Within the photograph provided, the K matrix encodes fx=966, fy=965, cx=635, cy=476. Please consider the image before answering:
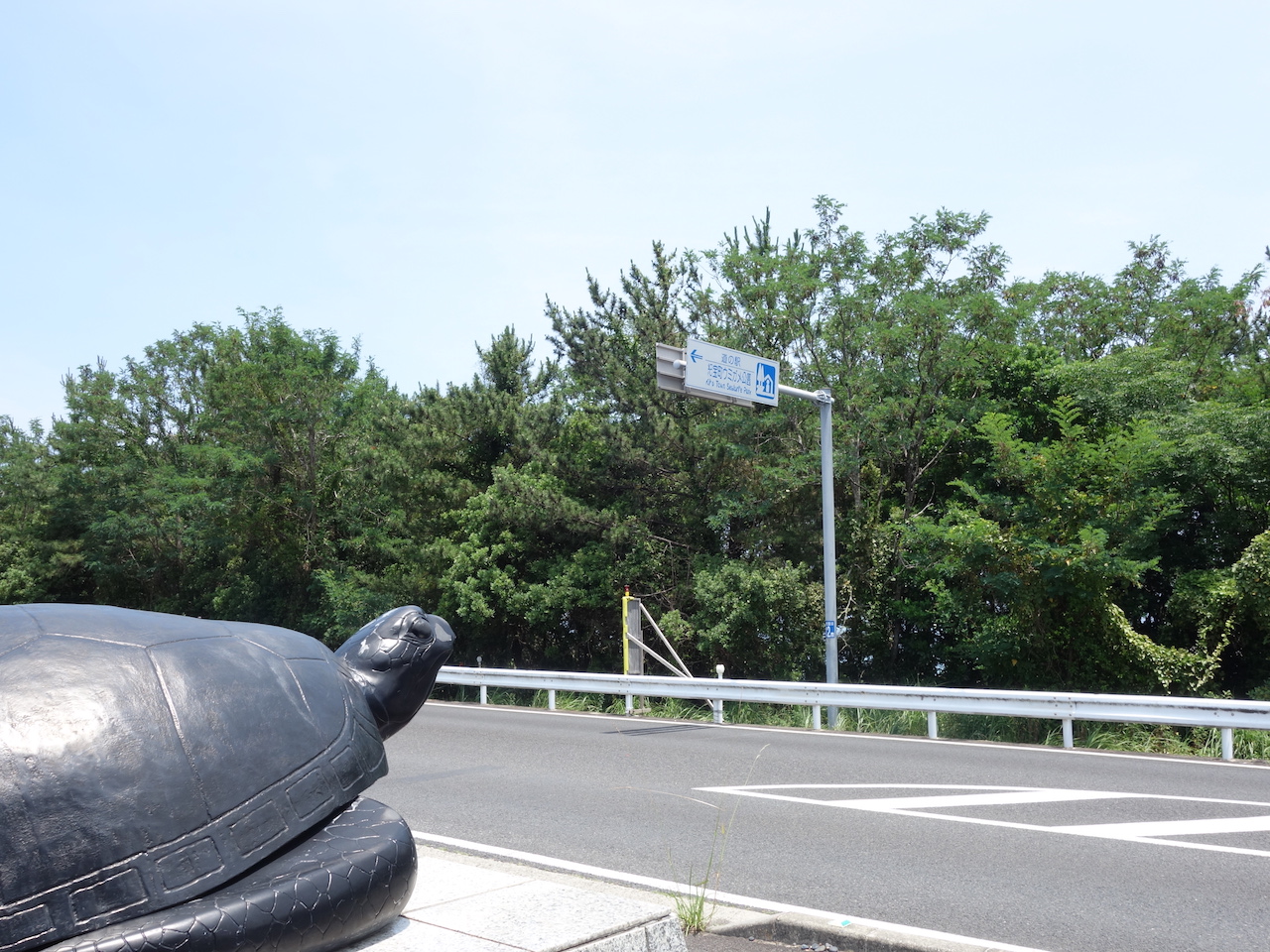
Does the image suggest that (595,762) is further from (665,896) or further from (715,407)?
(715,407)

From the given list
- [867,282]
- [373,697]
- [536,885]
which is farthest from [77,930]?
[867,282]

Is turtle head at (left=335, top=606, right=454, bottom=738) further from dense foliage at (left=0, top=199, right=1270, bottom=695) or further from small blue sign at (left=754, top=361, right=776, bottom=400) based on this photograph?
dense foliage at (left=0, top=199, right=1270, bottom=695)

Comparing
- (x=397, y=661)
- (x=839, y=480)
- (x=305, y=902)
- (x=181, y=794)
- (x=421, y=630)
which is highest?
(x=839, y=480)

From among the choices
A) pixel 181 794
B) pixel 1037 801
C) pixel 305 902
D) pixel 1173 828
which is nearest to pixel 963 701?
pixel 1037 801

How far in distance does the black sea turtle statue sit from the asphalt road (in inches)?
117

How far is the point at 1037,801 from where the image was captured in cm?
750

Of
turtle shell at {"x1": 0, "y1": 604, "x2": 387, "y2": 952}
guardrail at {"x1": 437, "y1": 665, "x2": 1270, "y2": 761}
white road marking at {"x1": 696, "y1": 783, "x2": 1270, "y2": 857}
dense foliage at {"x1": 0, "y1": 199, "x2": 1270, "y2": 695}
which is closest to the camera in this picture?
turtle shell at {"x1": 0, "y1": 604, "x2": 387, "y2": 952}

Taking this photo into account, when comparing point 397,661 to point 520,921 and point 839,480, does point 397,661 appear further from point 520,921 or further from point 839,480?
point 839,480

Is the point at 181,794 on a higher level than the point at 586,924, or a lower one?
higher

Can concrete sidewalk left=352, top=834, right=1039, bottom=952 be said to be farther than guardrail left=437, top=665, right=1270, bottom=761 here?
No

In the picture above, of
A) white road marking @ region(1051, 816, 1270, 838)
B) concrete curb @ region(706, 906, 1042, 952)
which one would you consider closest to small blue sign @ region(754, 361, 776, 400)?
white road marking @ region(1051, 816, 1270, 838)

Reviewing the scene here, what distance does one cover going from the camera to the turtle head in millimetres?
3557

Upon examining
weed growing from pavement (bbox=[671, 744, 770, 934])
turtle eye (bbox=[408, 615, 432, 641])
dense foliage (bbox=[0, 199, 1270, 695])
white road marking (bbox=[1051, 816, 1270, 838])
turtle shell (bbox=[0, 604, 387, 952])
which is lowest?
weed growing from pavement (bbox=[671, 744, 770, 934])

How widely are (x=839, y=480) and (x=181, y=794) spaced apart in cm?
2027
